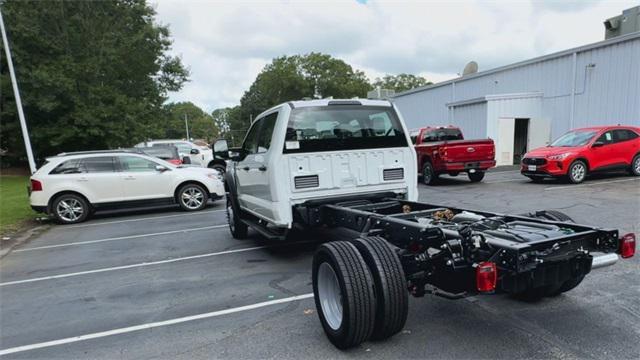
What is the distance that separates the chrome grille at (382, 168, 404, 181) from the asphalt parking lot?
1609 mm

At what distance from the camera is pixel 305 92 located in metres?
68.3

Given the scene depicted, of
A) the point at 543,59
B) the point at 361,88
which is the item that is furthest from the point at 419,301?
the point at 361,88

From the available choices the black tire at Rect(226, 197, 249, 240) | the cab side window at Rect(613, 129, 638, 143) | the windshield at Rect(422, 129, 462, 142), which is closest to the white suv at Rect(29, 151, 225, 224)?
the black tire at Rect(226, 197, 249, 240)

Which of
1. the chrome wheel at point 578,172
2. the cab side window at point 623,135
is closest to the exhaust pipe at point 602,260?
the chrome wheel at point 578,172

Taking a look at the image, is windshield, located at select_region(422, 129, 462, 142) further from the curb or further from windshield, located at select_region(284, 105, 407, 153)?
the curb

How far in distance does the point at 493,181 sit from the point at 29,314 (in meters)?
13.4

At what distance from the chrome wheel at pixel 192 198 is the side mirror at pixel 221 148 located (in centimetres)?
443

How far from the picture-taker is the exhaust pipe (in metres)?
3.26

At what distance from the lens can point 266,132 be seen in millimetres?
6020

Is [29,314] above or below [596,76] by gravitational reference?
below

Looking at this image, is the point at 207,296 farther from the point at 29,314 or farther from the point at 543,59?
the point at 543,59

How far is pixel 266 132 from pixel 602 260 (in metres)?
4.23

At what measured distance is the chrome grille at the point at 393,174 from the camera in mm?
5805

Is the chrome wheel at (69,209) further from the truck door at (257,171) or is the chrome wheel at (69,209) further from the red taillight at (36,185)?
the truck door at (257,171)
